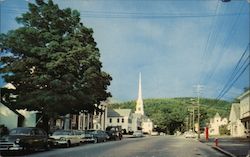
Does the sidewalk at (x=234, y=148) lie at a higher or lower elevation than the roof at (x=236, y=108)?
lower

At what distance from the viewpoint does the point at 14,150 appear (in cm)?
2159

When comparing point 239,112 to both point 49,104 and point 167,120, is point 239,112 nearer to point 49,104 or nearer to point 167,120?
point 49,104

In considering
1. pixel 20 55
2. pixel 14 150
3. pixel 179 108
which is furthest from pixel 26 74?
pixel 179 108

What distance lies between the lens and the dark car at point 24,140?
21578mm

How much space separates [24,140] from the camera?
22156 millimetres

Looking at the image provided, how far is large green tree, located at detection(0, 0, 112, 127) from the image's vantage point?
33938 millimetres

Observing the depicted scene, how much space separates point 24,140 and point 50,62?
42.7 ft

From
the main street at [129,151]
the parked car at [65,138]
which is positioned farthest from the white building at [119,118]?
the main street at [129,151]

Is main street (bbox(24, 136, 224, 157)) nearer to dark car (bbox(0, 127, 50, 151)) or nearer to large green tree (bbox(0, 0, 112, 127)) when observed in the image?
dark car (bbox(0, 127, 50, 151))

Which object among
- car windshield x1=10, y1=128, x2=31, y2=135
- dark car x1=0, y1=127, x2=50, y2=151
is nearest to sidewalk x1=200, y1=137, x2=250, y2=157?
dark car x1=0, y1=127, x2=50, y2=151

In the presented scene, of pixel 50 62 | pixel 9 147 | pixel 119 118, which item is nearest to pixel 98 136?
pixel 50 62

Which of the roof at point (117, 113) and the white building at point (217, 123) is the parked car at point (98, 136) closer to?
the white building at point (217, 123)

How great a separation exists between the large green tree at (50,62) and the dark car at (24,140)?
28.2 feet

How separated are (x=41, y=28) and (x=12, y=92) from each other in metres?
6.20
